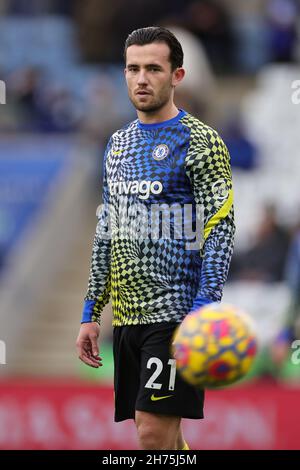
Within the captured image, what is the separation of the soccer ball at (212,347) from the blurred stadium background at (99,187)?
4960 millimetres

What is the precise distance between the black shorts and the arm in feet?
0.83

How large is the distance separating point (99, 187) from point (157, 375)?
8972mm

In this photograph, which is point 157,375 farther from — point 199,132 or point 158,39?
point 158,39

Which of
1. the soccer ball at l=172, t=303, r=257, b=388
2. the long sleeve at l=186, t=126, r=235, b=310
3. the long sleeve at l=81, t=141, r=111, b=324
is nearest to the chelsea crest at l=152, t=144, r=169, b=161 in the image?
the long sleeve at l=186, t=126, r=235, b=310

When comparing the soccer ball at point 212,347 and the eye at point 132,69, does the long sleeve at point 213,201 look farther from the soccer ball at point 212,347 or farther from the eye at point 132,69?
the eye at point 132,69

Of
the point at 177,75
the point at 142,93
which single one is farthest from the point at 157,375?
the point at 177,75

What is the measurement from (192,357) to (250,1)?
11529 mm

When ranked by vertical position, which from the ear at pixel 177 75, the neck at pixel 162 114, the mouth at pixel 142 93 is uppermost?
the ear at pixel 177 75

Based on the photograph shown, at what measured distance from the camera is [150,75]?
5801 mm

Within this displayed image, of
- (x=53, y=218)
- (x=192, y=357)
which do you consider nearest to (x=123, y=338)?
(x=192, y=357)

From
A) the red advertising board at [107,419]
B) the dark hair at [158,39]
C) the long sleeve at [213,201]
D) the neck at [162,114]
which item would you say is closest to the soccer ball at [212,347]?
the long sleeve at [213,201]

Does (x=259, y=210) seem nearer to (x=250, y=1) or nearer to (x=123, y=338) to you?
(x=250, y=1)

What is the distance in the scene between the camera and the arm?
20.2 ft

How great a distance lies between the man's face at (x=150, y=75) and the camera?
19.0ft
